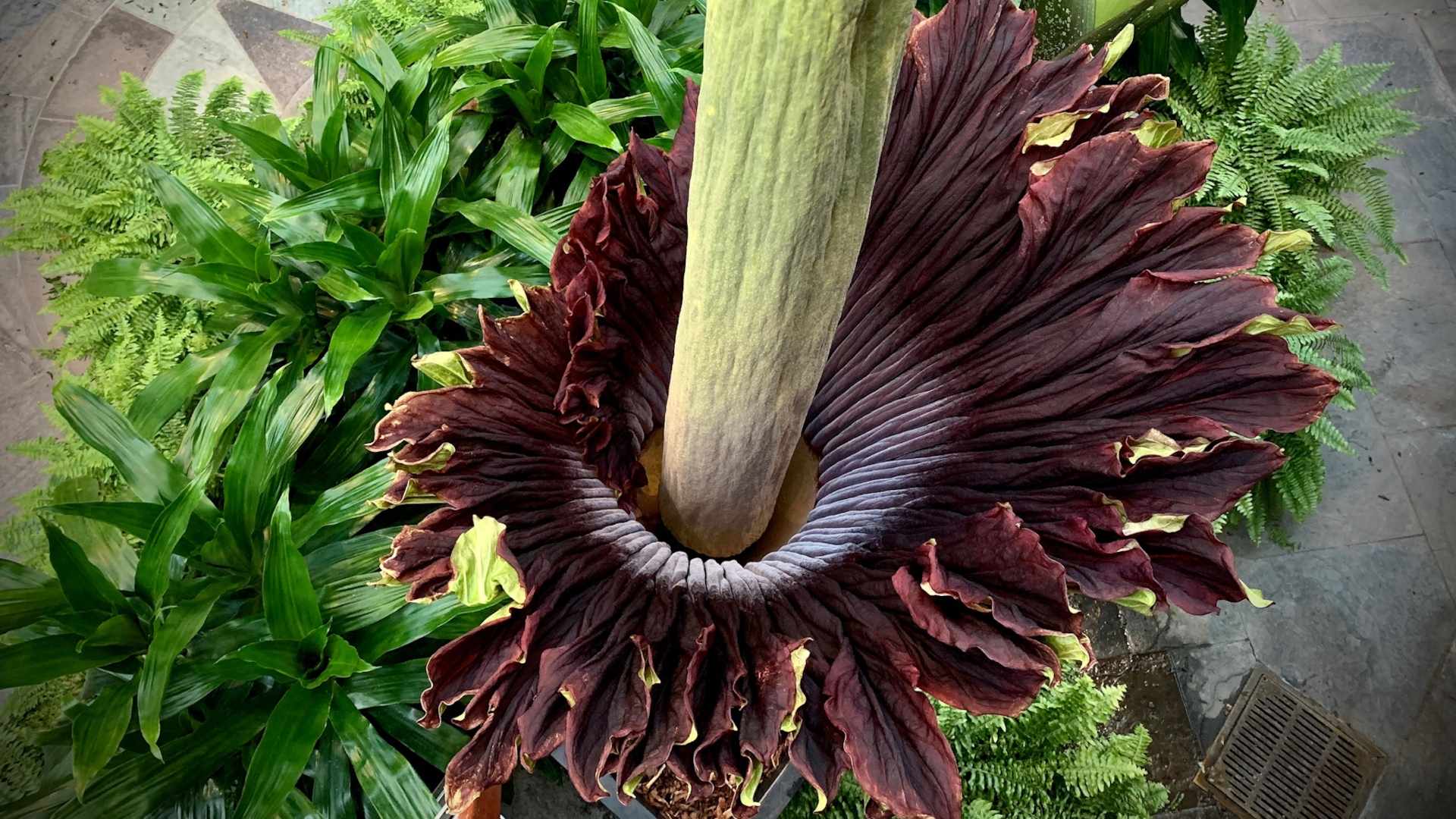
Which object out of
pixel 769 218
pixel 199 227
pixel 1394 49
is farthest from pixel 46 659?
pixel 1394 49

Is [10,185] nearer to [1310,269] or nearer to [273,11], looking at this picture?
[273,11]

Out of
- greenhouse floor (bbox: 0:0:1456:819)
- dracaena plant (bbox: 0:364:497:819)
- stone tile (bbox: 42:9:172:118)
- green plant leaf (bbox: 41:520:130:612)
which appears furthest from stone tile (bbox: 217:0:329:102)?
green plant leaf (bbox: 41:520:130:612)

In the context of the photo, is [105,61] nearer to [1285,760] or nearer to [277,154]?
[277,154]

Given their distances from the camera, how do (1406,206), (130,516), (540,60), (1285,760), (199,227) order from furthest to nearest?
(1406,206) → (1285,760) → (540,60) → (199,227) → (130,516)

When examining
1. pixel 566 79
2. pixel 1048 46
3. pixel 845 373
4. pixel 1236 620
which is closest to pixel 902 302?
pixel 845 373

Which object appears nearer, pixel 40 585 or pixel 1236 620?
pixel 40 585

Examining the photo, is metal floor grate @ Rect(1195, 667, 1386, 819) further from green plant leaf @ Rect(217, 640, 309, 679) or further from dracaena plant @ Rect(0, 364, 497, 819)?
green plant leaf @ Rect(217, 640, 309, 679)
